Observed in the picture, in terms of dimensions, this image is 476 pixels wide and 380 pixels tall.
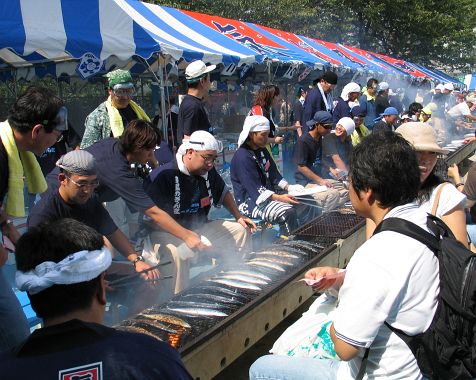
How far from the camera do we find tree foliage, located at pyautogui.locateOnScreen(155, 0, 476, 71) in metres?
30.5

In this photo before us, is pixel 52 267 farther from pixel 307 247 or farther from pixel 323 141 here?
pixel 323 141

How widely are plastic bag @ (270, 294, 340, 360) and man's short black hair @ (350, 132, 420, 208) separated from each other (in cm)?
91

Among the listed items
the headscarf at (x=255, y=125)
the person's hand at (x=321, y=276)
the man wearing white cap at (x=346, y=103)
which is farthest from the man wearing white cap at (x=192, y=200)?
the man wearing white cap at (x=346, y=103)

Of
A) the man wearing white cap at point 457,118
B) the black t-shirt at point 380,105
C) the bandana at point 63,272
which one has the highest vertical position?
the bandana at point 63,272

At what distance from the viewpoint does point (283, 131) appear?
13.1 meters

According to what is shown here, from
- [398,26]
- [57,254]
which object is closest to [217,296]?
[57,254]

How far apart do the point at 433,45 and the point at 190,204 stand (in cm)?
3759

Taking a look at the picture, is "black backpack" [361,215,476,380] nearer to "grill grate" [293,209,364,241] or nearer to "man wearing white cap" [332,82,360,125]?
"grill grate" [293,209,364,241]

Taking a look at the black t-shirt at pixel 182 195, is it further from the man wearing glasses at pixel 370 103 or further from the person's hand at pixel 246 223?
the man wearing glasses at pixel 370 103

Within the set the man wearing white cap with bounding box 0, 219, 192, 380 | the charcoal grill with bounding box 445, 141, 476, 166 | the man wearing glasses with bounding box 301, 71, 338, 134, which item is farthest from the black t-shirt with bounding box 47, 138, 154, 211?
the charcoal grill with bounding box 445, 141, 476, 166

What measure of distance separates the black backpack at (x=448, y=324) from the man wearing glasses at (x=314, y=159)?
4430 mm

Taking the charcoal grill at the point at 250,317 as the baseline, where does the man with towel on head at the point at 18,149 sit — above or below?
above

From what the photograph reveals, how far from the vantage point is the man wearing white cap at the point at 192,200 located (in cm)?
431

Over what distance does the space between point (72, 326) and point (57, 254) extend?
0.86ft
